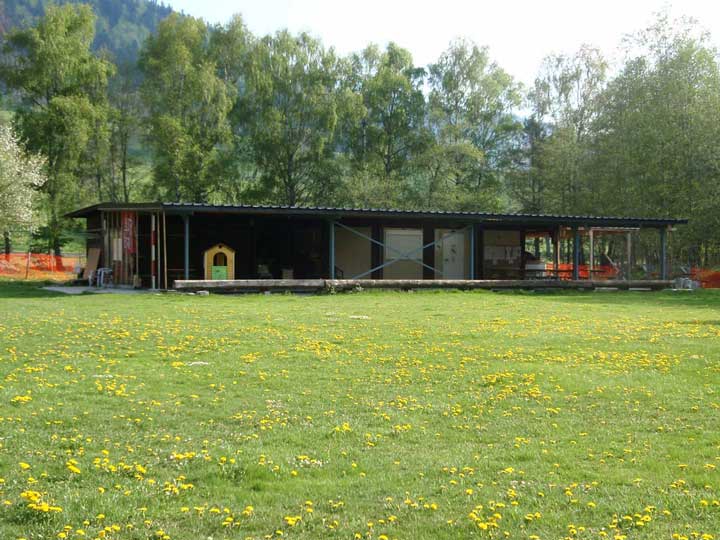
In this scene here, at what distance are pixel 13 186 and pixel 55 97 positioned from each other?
8.61m

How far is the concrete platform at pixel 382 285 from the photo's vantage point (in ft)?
81.7

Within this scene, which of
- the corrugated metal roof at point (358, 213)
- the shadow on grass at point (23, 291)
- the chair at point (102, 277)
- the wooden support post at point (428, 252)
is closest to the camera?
the shadow on grass at point (23, 291)

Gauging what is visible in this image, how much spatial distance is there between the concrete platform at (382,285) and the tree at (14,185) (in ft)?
52.2

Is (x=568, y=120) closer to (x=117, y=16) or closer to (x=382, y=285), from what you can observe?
(x=382, y=285)

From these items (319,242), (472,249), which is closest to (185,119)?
(319,242)

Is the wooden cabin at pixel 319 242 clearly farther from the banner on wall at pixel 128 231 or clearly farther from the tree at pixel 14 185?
the tree at pixel 14 185

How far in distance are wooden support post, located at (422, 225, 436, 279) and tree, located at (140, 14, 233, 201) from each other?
18500 mm

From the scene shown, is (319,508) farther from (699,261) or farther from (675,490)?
(699,261)

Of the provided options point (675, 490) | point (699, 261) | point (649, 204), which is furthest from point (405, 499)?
point (699, 261)

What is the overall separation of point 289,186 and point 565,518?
44540 mm

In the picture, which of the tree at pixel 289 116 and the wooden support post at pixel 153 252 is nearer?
the wooden support post at pixel 153 252

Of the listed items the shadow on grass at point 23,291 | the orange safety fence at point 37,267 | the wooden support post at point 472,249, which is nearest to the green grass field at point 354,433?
the shadow on grass at point 23,291

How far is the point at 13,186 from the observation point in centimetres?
3600

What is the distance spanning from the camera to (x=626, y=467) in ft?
19.8
